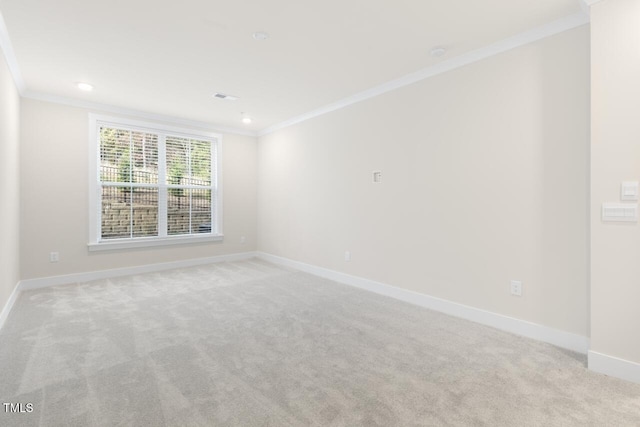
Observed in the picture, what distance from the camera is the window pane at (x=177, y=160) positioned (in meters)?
5.27

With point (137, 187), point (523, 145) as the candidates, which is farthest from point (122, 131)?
point (523, 145)

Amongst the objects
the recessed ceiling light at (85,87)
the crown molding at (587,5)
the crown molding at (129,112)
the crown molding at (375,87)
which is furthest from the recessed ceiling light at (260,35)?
the crown molding at (129,112)

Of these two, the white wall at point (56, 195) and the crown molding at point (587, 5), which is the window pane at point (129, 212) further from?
the crown molding at point (587, 5)

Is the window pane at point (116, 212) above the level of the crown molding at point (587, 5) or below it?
below

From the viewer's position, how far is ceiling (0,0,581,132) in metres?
2.28

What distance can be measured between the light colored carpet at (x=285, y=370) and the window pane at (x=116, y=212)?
1.46 m

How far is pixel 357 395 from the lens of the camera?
1.82 meters

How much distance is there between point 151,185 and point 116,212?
25.5 inches

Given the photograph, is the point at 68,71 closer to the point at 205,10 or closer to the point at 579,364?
the point at 205,10

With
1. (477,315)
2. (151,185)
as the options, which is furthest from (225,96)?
(477,315)

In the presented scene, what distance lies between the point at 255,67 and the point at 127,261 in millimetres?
3616

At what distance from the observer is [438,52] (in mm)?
2906

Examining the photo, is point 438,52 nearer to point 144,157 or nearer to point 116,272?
point 144,157

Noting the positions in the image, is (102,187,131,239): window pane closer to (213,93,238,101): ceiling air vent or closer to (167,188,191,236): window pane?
(167,188,191,236): window pane
